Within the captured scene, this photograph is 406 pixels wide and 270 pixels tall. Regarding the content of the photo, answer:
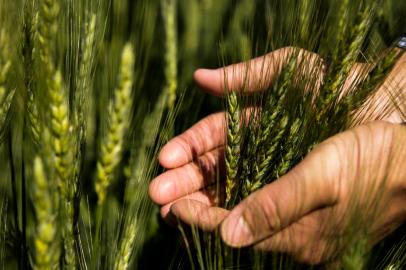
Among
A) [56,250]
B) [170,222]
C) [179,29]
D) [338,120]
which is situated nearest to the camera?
[56,250]

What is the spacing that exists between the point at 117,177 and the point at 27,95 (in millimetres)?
453

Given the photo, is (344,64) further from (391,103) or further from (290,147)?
(391,103)

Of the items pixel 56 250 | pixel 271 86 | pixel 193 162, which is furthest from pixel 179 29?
pixel 56 250

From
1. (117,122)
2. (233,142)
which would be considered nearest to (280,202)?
(233,142)

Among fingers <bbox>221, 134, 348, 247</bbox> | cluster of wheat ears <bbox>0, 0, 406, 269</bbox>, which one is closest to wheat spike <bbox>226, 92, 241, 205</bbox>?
cluster of wheat ears <bbox>0, 0, 406, 269</bbox>

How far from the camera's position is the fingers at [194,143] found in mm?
1358

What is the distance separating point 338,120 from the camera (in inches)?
40.9

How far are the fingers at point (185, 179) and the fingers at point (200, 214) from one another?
9.2 inches

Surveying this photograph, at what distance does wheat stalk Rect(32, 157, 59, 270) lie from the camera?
55 centimetres

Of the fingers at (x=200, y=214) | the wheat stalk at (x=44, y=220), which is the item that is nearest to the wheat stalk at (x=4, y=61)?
the wheat stalk at (x=44, y=220)

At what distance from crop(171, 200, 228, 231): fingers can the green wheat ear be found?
236mm

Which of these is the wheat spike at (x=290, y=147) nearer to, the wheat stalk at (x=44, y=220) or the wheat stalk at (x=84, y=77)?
the wheat stalk at (x=84, y=77)

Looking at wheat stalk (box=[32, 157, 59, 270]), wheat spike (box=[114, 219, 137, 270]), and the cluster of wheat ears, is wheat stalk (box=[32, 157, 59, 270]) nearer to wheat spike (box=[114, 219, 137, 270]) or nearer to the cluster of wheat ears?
the cluster of wheat ears

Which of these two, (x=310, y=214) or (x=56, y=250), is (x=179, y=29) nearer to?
(x=310, y=214)
